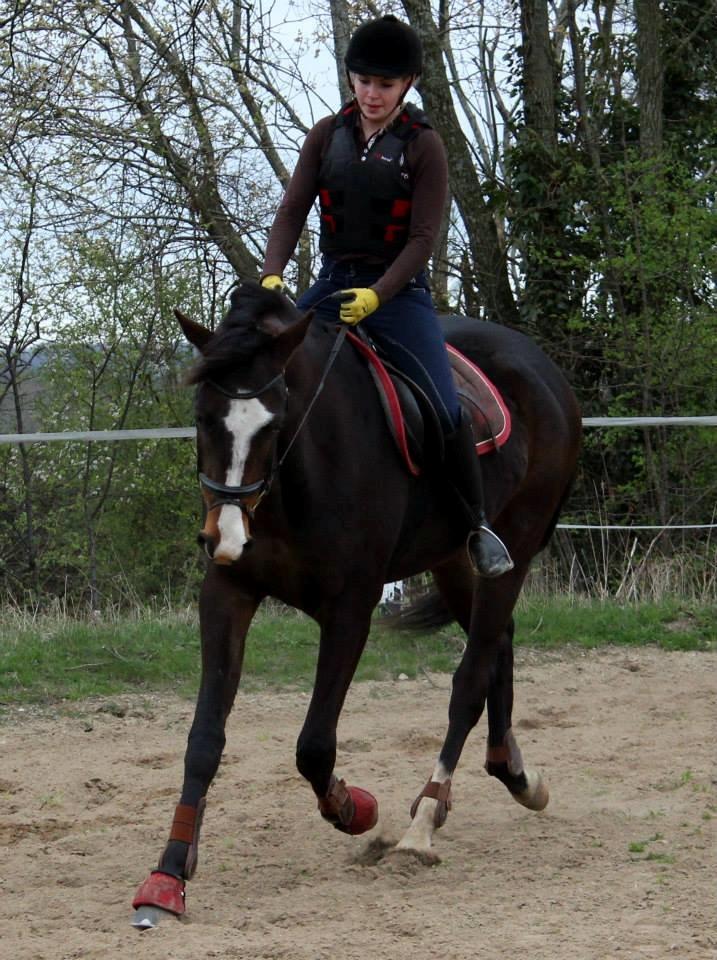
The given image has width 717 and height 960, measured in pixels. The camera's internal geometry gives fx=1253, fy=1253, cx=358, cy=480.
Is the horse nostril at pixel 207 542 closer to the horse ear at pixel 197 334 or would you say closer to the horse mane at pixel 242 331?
the horse mane at pixel 242 331

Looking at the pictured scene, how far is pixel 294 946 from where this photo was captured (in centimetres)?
342

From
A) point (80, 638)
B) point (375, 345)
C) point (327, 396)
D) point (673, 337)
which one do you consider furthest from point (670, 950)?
point (673, 337)

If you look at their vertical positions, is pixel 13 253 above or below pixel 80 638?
above

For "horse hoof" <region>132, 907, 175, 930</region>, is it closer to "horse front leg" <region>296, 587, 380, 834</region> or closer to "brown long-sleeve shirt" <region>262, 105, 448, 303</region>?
"horse front leg" <region>296, 587, 380, 834</region>

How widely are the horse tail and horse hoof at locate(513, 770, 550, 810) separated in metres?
1.31

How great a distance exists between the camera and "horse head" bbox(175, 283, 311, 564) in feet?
11.8

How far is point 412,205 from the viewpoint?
4.66m

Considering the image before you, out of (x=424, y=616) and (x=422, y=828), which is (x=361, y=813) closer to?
(x=422, y=828)

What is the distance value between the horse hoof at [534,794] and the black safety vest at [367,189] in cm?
218

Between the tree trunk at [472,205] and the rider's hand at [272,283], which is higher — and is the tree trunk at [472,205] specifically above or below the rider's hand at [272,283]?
above

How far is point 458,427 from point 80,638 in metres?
4.09

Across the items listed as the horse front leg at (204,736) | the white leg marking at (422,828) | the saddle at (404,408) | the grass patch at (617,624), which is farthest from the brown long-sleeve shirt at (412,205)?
the grass patch at (617,624)

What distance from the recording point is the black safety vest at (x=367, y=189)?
4.64m

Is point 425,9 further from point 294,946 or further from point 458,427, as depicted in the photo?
point 294,946
